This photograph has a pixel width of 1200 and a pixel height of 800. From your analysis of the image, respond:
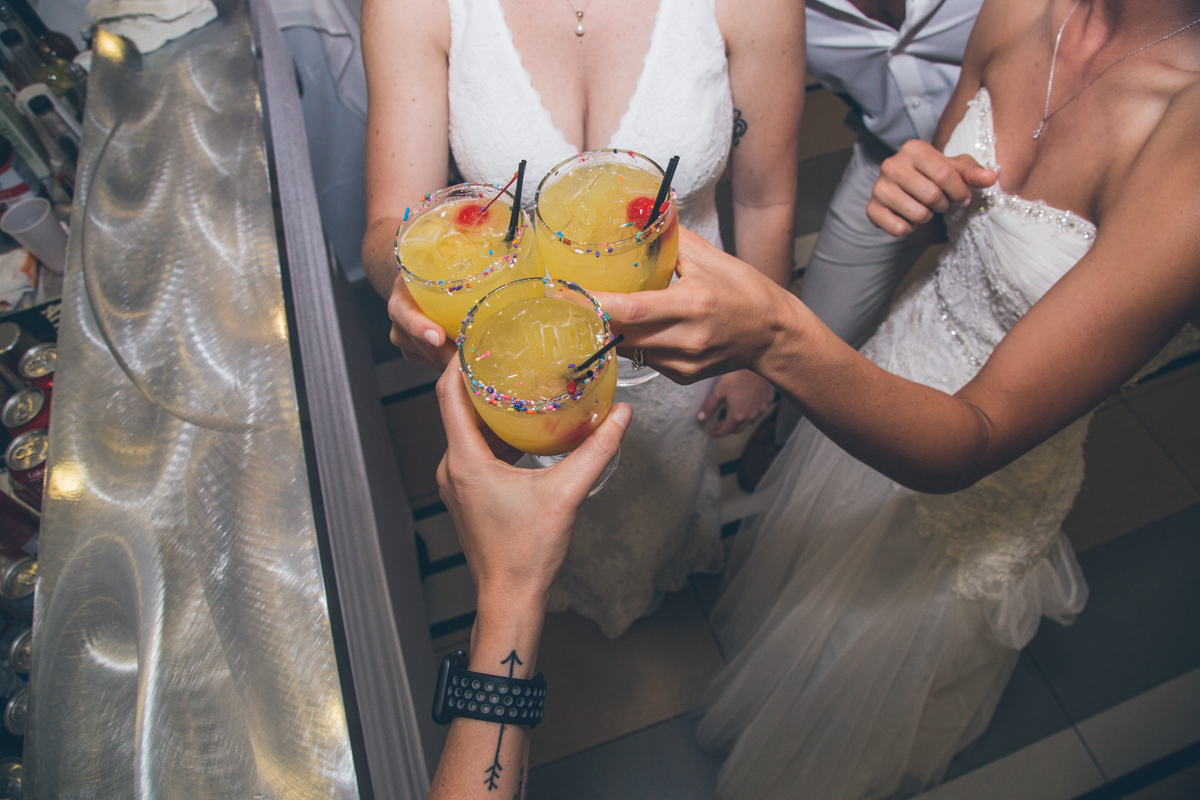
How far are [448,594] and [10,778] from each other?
4.65 feet

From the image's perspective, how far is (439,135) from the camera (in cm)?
145

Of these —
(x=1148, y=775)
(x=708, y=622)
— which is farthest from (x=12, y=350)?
(x=1148, y=775)

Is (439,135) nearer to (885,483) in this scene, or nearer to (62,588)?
(62,588)

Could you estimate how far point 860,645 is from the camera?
167cm

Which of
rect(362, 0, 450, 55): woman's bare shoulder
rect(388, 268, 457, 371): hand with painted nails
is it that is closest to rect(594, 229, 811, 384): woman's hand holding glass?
rect(388, 268, 457, 371): hand with painted nails

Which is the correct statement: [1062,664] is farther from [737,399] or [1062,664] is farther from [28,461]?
[28,461]

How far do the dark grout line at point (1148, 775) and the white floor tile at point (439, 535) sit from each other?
2.31 meters

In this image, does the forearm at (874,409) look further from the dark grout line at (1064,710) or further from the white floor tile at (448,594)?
the white floor tile at (448,594)

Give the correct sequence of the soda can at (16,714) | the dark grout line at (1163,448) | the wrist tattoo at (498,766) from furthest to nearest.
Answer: the dark grout line at (1163,448), the soda can at (16,714), the wrist tattoo at (498,766)

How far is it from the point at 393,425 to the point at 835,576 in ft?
6.41

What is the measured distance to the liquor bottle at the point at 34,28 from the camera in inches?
75.9

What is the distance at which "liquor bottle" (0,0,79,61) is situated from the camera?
6.32 ft

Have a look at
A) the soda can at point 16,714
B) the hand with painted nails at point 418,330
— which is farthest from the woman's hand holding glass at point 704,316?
the soda can at point 16,714

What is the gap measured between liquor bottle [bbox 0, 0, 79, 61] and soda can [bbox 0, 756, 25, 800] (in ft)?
6.59
